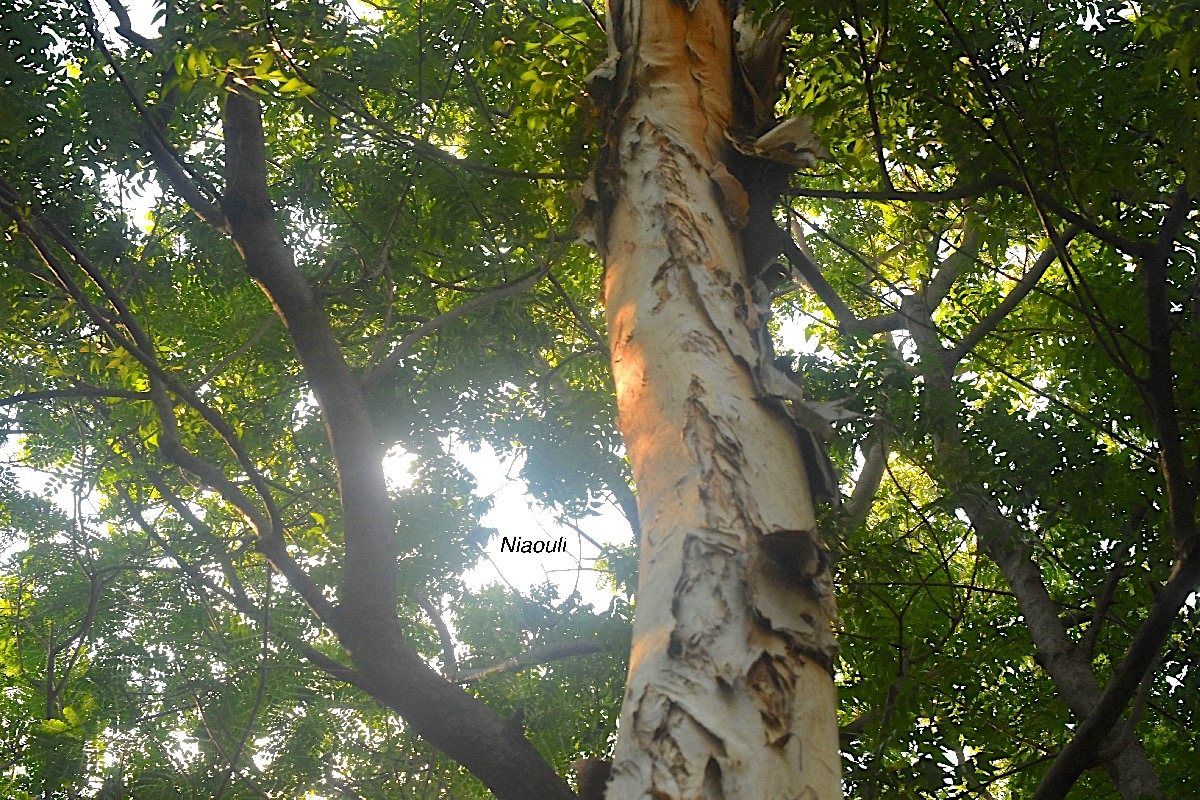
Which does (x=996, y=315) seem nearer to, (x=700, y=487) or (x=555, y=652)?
(x=555, y=652)

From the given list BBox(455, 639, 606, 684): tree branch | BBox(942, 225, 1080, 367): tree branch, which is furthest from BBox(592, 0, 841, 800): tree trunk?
BBox(455, 639, 606, 684): tree branch

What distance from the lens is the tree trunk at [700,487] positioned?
4.50 ft

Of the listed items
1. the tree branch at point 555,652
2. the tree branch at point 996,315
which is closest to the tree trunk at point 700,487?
the tree branch at point 996,315

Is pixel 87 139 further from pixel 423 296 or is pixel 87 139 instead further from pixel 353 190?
pixel 423 296

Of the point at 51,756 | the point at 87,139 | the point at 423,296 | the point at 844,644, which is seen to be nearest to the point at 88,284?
the point at 87,139

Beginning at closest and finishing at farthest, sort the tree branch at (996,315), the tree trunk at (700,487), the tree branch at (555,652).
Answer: the tree trunk at (700,487) → the tree branch at (555,652) → the tree branch at (996,315)

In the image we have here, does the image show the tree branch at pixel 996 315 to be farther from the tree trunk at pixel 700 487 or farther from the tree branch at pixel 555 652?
the tree trunk at pixel 700 487

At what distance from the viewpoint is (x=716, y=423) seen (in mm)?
1771

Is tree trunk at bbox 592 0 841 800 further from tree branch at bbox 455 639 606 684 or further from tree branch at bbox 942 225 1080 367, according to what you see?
tree branch at bbox 455 639 606 684

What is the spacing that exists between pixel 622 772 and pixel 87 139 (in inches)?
158

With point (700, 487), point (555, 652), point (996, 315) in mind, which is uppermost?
point (996, 315)

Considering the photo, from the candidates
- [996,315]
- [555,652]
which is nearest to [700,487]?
[555,652]

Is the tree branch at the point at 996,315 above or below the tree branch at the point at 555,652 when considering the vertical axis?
above

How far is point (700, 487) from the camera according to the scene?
1679 millimetres
